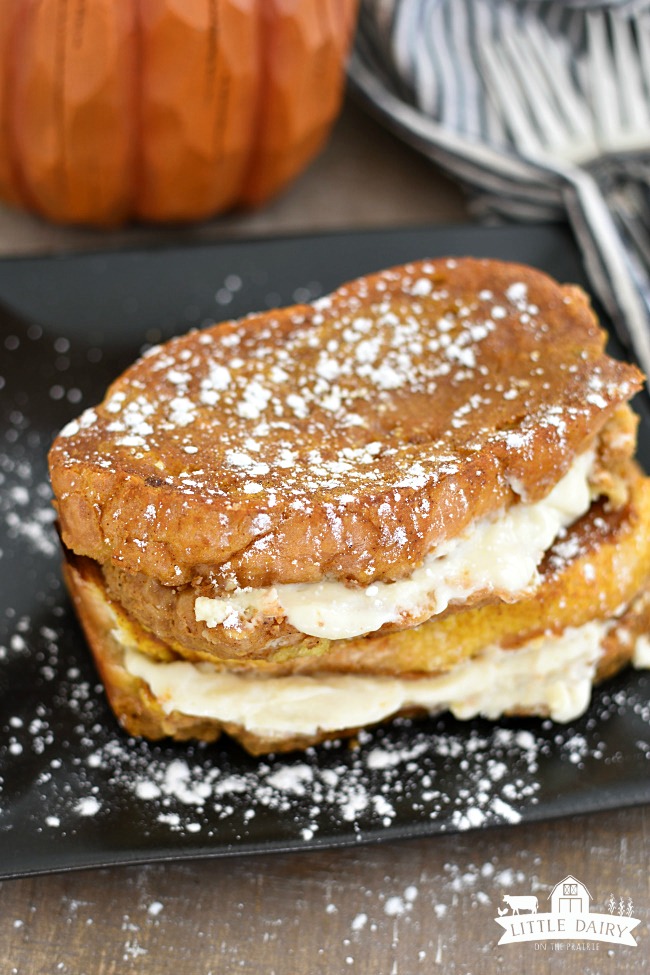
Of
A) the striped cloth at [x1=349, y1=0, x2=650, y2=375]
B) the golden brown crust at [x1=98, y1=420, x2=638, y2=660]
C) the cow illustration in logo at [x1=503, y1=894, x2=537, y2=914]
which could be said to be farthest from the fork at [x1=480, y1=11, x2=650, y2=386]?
the cow illustration in logo at [x1=503, y1=894, x2=537, y2=914]

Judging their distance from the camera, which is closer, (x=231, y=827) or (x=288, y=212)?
(x=231, y=827)

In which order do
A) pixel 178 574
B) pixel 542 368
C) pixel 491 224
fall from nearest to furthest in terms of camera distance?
pixel 178 574, pixel 542 368, pixel 491 224

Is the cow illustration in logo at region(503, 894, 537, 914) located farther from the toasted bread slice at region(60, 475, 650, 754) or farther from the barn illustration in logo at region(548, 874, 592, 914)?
the toasted bread slice at region(60, 475, 650, 754)

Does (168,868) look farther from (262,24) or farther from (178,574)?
(262,24)

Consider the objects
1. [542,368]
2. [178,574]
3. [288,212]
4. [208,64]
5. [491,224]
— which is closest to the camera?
[178,574]

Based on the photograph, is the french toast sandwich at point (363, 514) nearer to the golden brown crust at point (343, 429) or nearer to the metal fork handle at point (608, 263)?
the golden brown crust at point (343, 429)

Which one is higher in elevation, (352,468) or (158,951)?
(352,468)

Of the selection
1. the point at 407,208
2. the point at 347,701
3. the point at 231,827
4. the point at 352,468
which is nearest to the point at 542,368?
the point at 352,468
